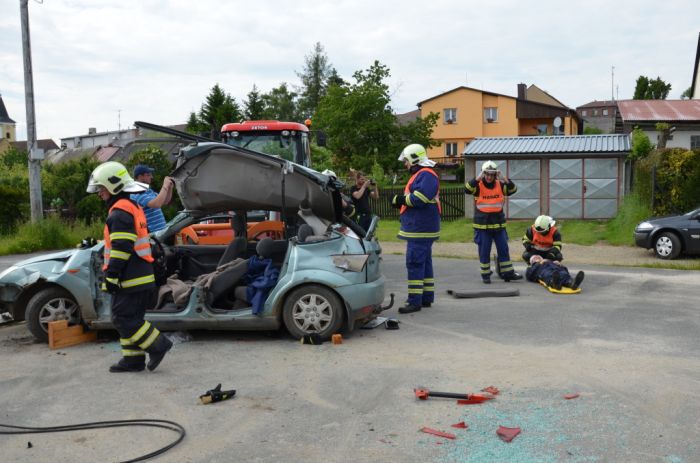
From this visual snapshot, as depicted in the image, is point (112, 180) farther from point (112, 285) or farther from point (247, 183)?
point (247, 183)

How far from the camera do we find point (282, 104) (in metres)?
67.1

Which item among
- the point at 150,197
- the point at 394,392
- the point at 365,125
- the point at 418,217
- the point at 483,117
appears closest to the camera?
the point at 394,392

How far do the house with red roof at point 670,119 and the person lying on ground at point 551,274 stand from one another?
18.7m

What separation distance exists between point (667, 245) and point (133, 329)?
1183 cm

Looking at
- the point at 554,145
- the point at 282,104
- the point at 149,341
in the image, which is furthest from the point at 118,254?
the point at 282,104

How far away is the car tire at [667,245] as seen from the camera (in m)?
14.4

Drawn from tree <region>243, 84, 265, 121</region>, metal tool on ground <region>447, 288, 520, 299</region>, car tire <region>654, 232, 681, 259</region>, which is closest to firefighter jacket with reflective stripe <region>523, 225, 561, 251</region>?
metal tool on ground <region>447, 288, 520, 299</region>

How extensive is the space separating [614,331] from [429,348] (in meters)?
2.14

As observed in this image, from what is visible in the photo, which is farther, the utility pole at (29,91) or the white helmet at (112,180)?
the utility pole at (29,91)

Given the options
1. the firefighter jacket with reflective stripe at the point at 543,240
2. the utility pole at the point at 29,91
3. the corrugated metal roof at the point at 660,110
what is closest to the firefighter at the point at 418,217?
the firefighter jacket with reflective stripe at the point at 543,240

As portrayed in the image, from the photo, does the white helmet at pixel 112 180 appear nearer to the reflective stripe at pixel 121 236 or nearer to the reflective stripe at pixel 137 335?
the reflective stripe at pixel 121 236

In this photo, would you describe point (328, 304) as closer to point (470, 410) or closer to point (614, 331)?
point (470, 410)

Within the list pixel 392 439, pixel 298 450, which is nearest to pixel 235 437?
pixel 298 450

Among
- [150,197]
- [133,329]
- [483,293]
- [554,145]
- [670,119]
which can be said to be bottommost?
[483,293]
